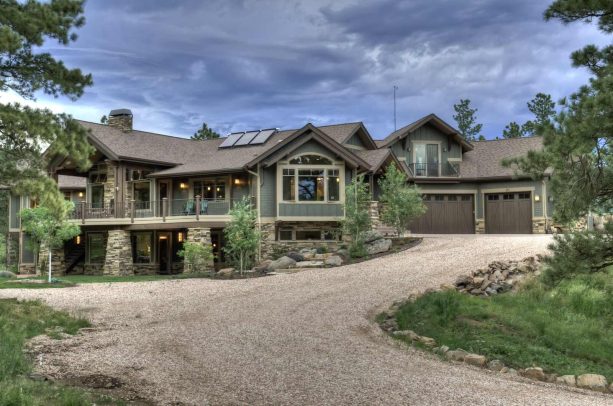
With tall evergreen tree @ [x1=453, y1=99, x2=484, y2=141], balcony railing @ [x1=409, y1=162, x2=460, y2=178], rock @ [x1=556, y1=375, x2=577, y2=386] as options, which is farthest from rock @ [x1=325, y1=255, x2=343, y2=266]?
tall evergreen tree @ [x1=453, y1=99, x2=484, y2=141]

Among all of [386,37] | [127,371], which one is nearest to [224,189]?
Answer: [386,37]

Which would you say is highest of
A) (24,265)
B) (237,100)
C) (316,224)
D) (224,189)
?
(237,100)

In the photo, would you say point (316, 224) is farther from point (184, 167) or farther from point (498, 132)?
point (498, 132)

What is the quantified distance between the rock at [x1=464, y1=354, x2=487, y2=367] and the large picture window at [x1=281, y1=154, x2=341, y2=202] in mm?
15616

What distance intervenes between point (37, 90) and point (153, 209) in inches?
630

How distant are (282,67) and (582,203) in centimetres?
2327

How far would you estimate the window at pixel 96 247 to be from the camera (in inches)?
1118

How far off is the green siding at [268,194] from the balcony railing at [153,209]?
1.68 metres

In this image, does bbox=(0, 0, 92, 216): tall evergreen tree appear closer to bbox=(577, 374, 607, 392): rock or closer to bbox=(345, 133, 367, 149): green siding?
bbox=(577, 374, 607, 392): rock

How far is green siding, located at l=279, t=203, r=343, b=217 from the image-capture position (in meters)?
24.0

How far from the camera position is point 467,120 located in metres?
52.0

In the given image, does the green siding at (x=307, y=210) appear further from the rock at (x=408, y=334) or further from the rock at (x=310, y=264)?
the rock at (x=408, y=334)

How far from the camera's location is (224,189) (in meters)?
26.2

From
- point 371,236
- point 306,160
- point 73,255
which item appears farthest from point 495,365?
point 73,255
